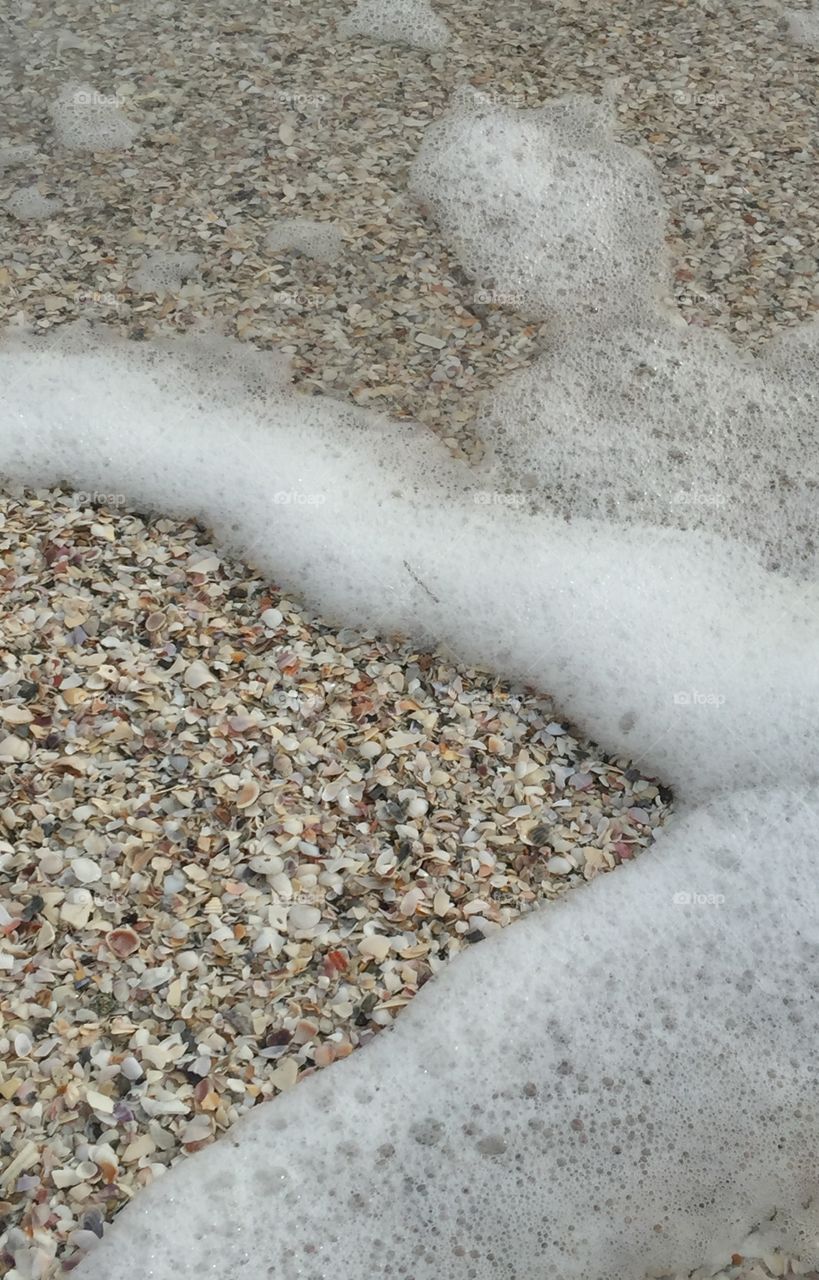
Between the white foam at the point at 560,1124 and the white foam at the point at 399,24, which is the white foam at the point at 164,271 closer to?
the white foam at the point at 399,24

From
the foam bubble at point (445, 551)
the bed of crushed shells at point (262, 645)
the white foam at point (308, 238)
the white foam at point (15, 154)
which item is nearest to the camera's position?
the bed of crushed shells at point (262, 645)

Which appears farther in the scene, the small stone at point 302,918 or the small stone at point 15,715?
the small stone at point 15,715

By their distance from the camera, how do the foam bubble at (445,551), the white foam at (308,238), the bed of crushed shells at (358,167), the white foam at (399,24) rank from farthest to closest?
the white foam at (399,24), the white foam at (308,238), the bed of crushed shells at (358,167), the foam bubble at (445,551)

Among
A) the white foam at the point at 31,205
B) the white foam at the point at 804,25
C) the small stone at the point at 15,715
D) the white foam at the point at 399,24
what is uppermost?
the white foam at the point at 804,25

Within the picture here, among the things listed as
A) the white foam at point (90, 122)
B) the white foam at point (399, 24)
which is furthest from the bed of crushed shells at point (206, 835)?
the white foam at point (399, 24)

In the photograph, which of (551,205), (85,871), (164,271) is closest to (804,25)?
(551,205)

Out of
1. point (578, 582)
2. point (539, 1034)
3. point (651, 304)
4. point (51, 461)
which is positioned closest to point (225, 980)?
point (539, 1034)

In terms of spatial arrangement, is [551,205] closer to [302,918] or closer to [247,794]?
[247,794]
